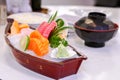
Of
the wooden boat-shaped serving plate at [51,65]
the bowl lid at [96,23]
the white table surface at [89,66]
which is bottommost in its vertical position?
the white table surface at [89,66]

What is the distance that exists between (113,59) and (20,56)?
0.35 metres

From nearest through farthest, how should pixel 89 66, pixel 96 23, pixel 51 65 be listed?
pixel 51 65 → pixel 89 66 → pixel 96 23

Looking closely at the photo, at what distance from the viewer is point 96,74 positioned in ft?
2.60

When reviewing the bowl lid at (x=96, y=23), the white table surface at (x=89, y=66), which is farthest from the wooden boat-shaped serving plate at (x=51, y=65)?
the bowl lid at (x=96, y=23)

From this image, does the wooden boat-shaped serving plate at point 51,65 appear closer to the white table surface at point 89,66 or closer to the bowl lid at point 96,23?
the white table surface at point 89,66

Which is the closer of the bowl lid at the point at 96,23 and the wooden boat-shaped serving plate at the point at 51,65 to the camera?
the wooden boat-shaped serving plate at the point at 51,65

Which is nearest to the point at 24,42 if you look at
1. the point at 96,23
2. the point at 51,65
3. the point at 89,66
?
the point at 51,65

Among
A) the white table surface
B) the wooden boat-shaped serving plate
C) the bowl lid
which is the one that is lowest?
the white table surface

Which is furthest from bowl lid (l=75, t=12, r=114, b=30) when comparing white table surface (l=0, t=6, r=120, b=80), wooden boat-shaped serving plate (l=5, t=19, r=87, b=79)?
wooden boat-shaped serving plate (l=5, t=19, r=87, b=79)

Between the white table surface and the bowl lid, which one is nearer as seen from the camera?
the white table surface

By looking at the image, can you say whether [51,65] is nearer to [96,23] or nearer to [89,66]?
[89,66]

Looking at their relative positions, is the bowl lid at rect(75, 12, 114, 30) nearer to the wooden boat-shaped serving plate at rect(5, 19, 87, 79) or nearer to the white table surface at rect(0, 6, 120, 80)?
the white table surface at rect(0, 6, 120, 80)

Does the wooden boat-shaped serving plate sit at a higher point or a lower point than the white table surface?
higher

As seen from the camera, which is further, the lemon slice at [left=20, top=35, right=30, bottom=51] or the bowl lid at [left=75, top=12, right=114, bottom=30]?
the bowl lid at [left=75, top=12, right=114, bottom=30]
